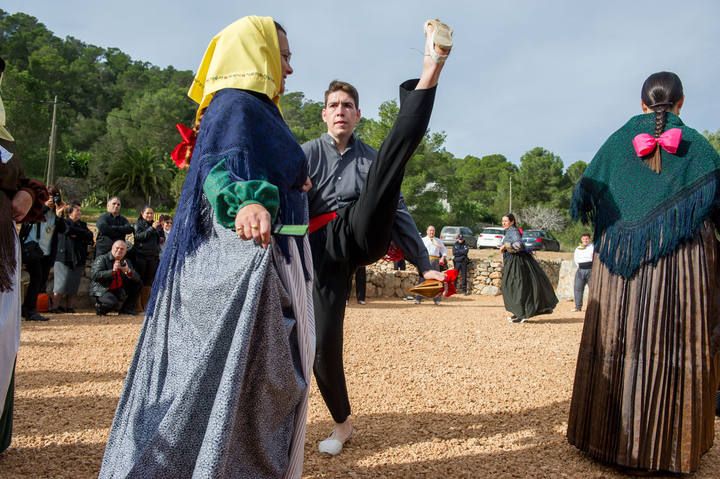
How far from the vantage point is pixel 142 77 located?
8394 cm

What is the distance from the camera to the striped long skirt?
2.92 m

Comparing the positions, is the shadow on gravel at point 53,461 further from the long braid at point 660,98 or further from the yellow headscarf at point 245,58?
the long braid at point 660,98

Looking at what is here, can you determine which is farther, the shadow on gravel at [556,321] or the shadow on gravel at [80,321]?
the shadow on gravel at [556,321]

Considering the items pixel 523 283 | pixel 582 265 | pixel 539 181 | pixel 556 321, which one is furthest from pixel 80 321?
pixel 539 181

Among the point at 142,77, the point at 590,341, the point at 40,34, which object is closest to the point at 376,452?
the point at 590,341

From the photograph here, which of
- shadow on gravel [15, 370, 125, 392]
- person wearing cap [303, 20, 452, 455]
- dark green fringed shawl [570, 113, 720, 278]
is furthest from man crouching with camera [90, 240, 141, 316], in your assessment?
dark green fringed shawl [570, 113, 720, 278]

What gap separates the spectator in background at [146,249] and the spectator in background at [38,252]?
50.4 inches

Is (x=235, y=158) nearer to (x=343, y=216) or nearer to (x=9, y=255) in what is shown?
(x=343, y=216)

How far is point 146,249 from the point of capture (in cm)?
932

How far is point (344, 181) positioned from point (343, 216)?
24 centimetres

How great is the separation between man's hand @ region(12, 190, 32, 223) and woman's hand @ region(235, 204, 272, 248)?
1813 mm

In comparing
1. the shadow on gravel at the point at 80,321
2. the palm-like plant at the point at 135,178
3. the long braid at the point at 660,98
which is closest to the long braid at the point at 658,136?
the long braid at the point at 660,98

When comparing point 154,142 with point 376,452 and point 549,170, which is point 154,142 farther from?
point 376,452

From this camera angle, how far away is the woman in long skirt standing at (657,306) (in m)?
2.93
